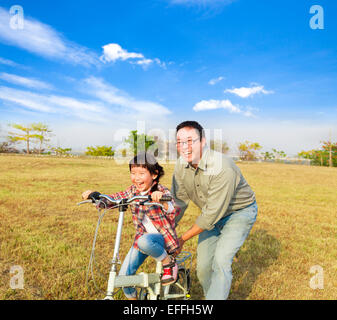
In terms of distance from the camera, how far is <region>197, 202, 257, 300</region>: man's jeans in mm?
3076

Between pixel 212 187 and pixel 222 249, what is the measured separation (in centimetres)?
71

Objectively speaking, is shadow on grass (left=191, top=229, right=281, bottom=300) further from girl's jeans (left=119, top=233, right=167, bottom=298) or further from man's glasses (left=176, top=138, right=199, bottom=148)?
man's glasses (left=176, top=138, right=199, bottom=148)

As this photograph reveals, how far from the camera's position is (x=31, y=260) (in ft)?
16.9

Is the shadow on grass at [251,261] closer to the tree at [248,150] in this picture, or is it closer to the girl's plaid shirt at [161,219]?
the girl's plaid shirt at [161,219]

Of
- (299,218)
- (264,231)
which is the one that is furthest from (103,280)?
(299,218)

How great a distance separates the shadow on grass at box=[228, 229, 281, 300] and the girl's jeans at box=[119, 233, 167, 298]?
1731 mm

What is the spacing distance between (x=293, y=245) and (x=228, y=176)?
4.33 meters

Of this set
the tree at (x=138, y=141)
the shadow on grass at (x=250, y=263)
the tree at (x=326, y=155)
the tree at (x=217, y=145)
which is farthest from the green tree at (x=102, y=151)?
the shadow on grass at (x=250, y=263)

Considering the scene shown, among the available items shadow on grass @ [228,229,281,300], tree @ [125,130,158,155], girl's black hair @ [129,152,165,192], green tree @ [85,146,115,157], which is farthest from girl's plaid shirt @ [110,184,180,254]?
green tree @ [85,146,115,157]

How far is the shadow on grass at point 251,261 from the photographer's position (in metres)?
4.49

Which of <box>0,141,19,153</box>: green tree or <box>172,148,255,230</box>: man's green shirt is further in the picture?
<box>0,141,19,153</box>: green tree

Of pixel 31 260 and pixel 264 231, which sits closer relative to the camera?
pixel 31 260

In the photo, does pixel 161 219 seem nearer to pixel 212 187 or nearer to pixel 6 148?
pixel 212 187

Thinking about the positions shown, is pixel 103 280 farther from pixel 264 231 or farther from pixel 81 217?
pixel 264 231
